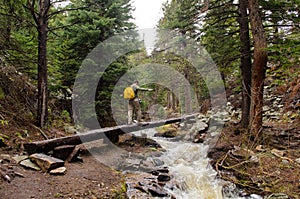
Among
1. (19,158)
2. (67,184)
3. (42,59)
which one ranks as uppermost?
(42,59)

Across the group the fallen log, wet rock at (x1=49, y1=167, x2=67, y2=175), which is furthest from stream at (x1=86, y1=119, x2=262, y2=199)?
wet rock at (x1=49, y1=167, x2=67, y2=175)

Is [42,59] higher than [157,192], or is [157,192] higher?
[42,59]

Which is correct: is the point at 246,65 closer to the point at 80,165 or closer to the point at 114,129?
the point at 114,129

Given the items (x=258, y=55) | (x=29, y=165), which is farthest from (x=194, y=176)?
(x=29, y=165)

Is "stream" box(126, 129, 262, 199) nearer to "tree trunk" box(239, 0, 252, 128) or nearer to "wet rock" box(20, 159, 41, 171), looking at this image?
"tree trunk" box(239, 0, 252, 128)

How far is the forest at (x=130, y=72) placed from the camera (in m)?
6.49

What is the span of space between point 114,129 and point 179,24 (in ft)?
15.1

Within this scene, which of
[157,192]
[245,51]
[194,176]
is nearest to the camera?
[157,192]

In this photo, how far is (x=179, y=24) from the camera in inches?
355

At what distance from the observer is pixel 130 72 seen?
12.3 metres

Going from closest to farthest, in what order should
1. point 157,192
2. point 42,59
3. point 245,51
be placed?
point 157,192 < point 42,59 < point 245,51

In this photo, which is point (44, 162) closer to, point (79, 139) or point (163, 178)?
point (79, 139)

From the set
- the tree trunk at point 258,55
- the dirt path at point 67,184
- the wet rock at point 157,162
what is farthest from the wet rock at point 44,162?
the tree trunk at point 258,55

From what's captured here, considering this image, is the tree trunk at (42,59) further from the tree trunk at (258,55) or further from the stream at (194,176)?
the tree trunk at (258,55)
